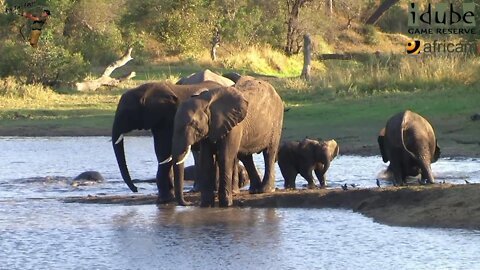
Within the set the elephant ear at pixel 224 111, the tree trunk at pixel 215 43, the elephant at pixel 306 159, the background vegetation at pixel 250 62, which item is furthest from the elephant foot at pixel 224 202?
the tree trunk at pixel 215 43

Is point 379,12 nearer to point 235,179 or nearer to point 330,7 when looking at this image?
point 330,7

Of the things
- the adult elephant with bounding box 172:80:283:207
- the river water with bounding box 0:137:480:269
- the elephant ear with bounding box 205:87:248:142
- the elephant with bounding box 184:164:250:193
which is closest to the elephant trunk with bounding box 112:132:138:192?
the river water with bounding box 0:137:480:269

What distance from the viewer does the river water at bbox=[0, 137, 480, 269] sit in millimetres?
10477

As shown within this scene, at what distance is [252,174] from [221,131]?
186cm

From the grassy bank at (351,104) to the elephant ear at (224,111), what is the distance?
6230 mm

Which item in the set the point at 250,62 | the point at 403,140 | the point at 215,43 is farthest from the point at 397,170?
the point at 215,43

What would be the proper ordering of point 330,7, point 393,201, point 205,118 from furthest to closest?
point 330,7, point 205,118, point 393,201

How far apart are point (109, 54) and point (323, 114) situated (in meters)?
13.9

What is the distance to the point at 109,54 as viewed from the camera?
1427 inches

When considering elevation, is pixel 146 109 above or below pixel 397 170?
above

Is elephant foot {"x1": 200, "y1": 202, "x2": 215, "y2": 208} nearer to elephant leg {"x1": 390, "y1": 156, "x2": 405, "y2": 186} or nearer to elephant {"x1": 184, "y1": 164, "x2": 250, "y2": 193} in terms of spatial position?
elephant {"x1": 184, "y1": 164, "x2": 250, "y2": 193}

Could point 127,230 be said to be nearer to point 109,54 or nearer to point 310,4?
point 109,54

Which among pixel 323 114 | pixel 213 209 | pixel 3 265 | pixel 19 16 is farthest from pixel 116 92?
pixel 3 265

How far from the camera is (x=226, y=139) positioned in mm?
13633
